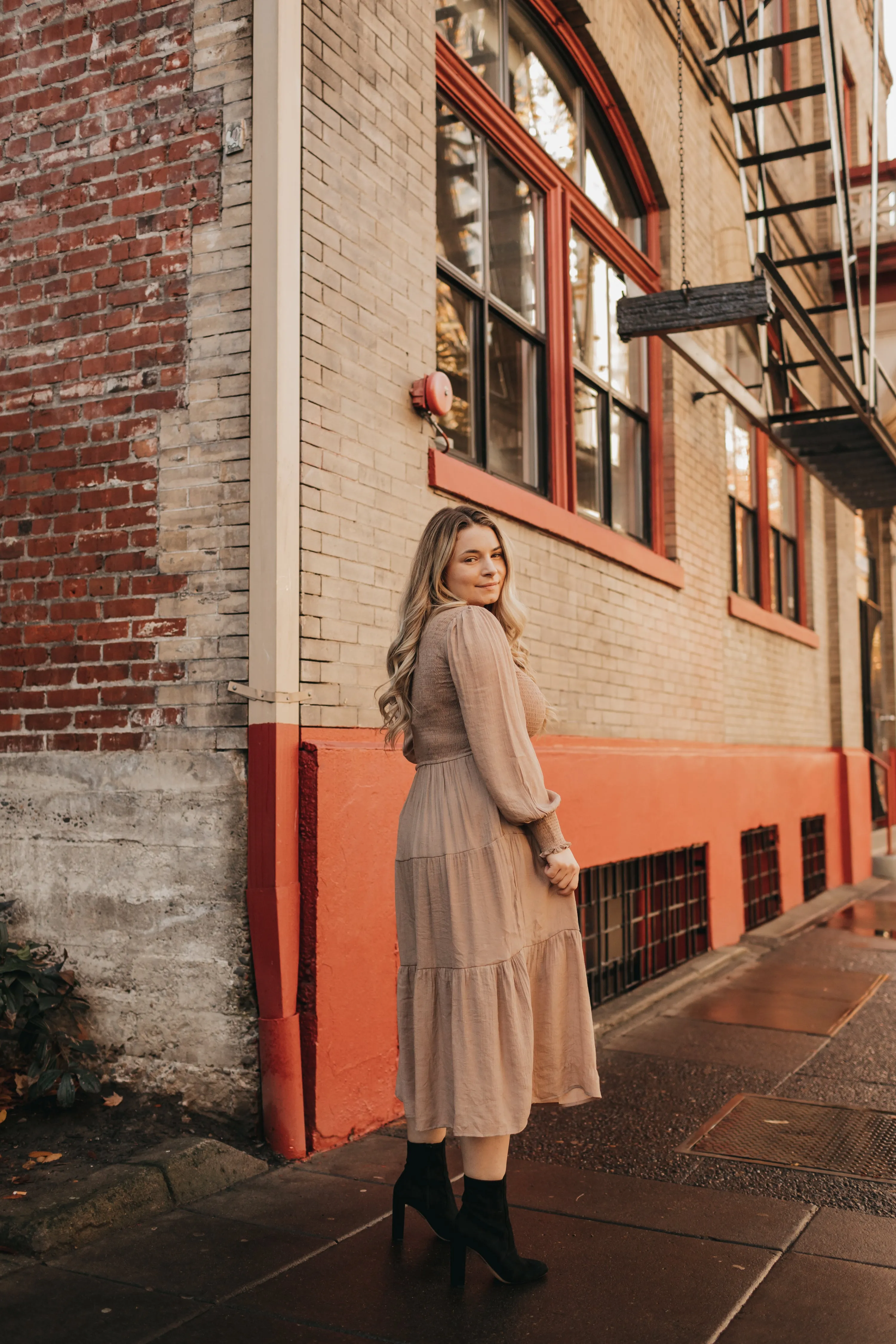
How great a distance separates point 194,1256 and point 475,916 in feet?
4.01

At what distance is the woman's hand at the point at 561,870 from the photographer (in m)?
3.17

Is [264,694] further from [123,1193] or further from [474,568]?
[123,1193]

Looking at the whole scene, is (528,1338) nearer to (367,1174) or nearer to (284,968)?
(367,1174)

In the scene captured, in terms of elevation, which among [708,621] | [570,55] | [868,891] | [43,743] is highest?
[570,55]

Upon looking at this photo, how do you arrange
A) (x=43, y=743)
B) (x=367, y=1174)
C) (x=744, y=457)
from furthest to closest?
1. (x=744, y=457)
2. (x=43, y=743)
3. (x=367, y=1174)

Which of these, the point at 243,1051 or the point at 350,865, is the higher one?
the point at 350,865

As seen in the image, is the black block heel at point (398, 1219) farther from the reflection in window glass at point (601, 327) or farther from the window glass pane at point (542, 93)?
the window glass pane at point (542, 93)

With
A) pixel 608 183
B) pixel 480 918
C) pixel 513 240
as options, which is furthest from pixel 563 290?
pixel 480 918

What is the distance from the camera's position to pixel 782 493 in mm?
12242

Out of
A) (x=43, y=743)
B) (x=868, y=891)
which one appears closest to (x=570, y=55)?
(x=43, y=743)

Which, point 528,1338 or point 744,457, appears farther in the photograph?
point 744,457

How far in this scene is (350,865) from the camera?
4320 mm

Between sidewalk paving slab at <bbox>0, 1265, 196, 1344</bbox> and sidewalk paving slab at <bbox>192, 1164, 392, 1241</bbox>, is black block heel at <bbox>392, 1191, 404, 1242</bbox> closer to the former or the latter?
sidewalk paving slab at <bbox>192, 1164, 392, 1241</bbox>

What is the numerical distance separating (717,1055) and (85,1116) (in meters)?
2.95
